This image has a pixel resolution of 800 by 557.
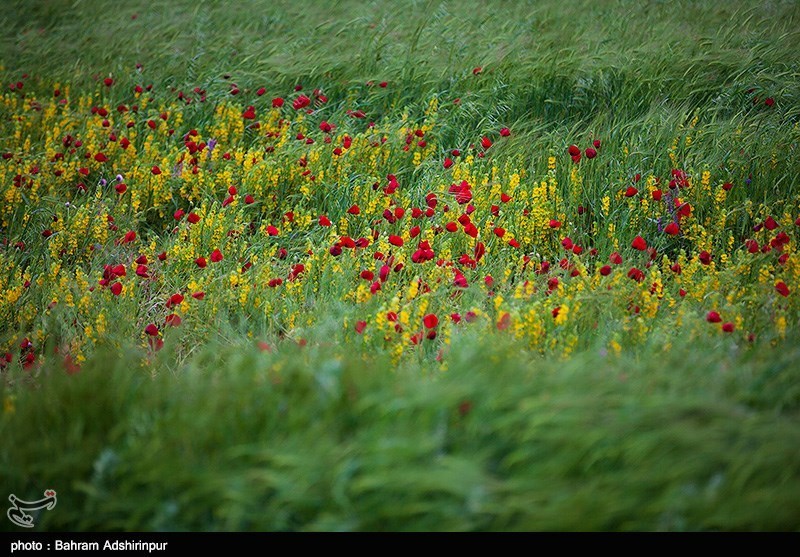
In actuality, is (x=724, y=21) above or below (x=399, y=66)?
above

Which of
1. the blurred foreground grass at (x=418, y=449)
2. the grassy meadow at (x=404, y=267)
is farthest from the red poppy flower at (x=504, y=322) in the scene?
the blurred foreground grass at (x=418, y=449)

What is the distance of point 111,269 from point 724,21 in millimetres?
5008

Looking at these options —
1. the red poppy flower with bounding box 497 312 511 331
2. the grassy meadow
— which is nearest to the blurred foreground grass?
the grassy meadow

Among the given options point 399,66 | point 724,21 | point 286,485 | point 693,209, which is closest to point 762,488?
point 286,485

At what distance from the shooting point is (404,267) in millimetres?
3518

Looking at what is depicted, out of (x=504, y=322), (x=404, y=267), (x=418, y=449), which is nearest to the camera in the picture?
(x=418, y=449)

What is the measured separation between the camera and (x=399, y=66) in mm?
5594

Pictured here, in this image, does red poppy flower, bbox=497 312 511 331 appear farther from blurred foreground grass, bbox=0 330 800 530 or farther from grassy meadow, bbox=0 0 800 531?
blurred foreground grass, bbox=0 330 800 530

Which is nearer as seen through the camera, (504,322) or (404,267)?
(504,322)

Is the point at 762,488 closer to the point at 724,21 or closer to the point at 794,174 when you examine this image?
the point at 794,174

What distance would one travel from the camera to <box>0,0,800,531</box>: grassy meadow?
181cm

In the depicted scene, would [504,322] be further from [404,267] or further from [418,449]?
[404,267]

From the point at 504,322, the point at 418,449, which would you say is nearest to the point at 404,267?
the point at 504,322

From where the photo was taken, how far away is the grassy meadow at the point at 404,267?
181 cm
